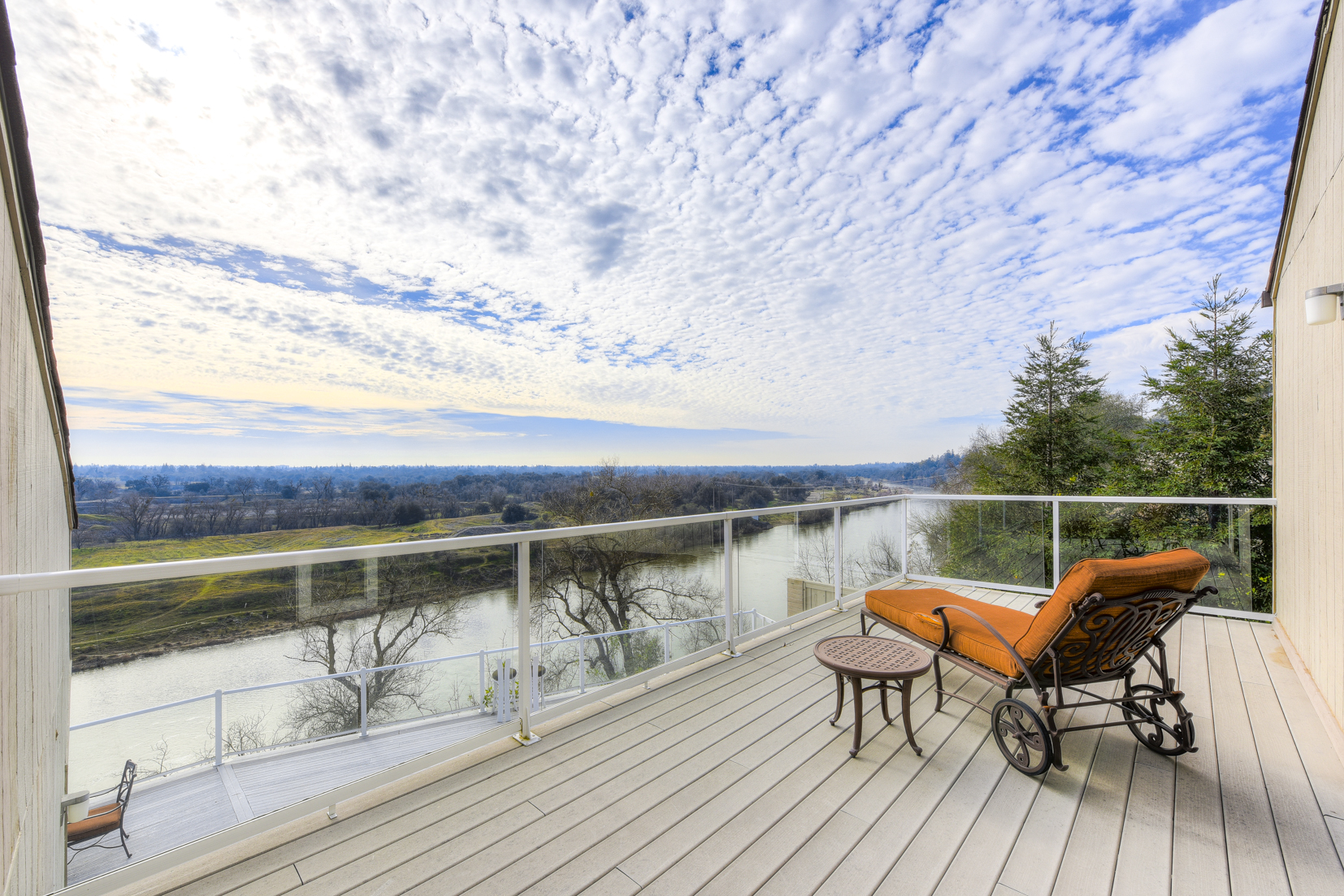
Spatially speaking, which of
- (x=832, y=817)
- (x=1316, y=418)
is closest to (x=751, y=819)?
(x=832, y=817)

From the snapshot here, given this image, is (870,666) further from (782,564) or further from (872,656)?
(782,564)

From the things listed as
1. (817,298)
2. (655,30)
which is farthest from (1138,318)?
(655,30)

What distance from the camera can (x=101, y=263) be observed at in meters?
16.5

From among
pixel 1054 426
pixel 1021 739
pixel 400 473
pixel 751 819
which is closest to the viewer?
pixel 751 819

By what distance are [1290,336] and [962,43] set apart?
503 cm

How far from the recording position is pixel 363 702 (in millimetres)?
2184

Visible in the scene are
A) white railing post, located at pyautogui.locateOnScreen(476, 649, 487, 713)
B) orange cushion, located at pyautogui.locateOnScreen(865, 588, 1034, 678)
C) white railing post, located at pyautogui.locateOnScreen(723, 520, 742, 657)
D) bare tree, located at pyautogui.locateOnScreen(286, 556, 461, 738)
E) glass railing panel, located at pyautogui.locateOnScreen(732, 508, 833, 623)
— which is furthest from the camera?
glass railing panel, located at pyautogui.locateOnScreen(732, 508, 833, 623)

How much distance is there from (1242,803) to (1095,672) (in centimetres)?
61

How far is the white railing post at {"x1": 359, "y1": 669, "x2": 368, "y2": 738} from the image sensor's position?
2.17 meters

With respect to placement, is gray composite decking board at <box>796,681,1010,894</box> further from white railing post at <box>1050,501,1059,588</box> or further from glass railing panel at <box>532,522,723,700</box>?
white railing post at <box>1050,501,1059,588</box>

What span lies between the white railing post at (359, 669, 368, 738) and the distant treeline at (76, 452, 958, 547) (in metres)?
5.90

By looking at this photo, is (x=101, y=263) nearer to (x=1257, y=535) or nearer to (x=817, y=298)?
(x=817, y=298)

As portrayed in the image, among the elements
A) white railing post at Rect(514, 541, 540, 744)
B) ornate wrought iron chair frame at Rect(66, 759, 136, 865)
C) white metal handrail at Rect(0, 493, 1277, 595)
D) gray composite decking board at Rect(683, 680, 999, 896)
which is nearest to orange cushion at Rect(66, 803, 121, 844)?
ornate wrought iron chair frame at Rect(66, 759, 136, 865)

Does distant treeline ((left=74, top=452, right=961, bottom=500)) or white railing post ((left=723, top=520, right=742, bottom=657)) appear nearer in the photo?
Result: white railing post ((left=723, top=520, right=742, bottom=657))
